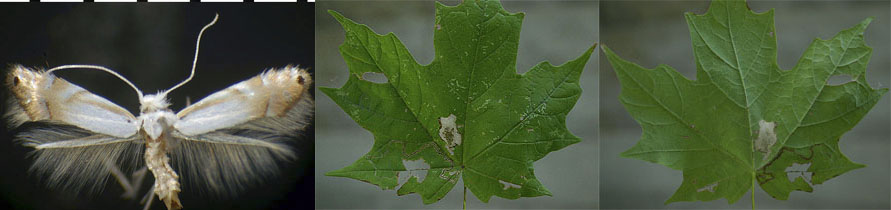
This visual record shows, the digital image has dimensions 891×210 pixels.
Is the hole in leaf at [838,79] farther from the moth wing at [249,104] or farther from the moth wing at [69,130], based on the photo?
the moth wing at [69,130]

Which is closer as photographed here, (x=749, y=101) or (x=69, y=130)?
(x=749, y=101)

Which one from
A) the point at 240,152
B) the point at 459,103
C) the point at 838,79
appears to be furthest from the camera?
the point at 240,152

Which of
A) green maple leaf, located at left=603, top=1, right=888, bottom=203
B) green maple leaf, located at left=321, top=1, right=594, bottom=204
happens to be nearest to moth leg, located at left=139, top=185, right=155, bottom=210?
green maple leaf, located at left=321, top=1, right=594, bottom=204

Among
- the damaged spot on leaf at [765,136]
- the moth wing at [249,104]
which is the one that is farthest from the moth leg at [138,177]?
the damaged spot on leaf at [765,136]

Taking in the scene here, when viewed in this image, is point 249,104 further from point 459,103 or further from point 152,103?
point 459,103

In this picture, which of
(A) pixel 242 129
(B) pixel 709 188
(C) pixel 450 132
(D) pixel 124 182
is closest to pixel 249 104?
(A) pixel 242 129

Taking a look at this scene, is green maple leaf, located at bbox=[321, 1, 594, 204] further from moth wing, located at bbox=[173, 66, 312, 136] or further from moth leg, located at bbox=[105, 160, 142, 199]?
moth leg, located at bbox=[105, 160, 142, 199]

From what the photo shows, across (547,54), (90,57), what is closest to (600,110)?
(547,54)
